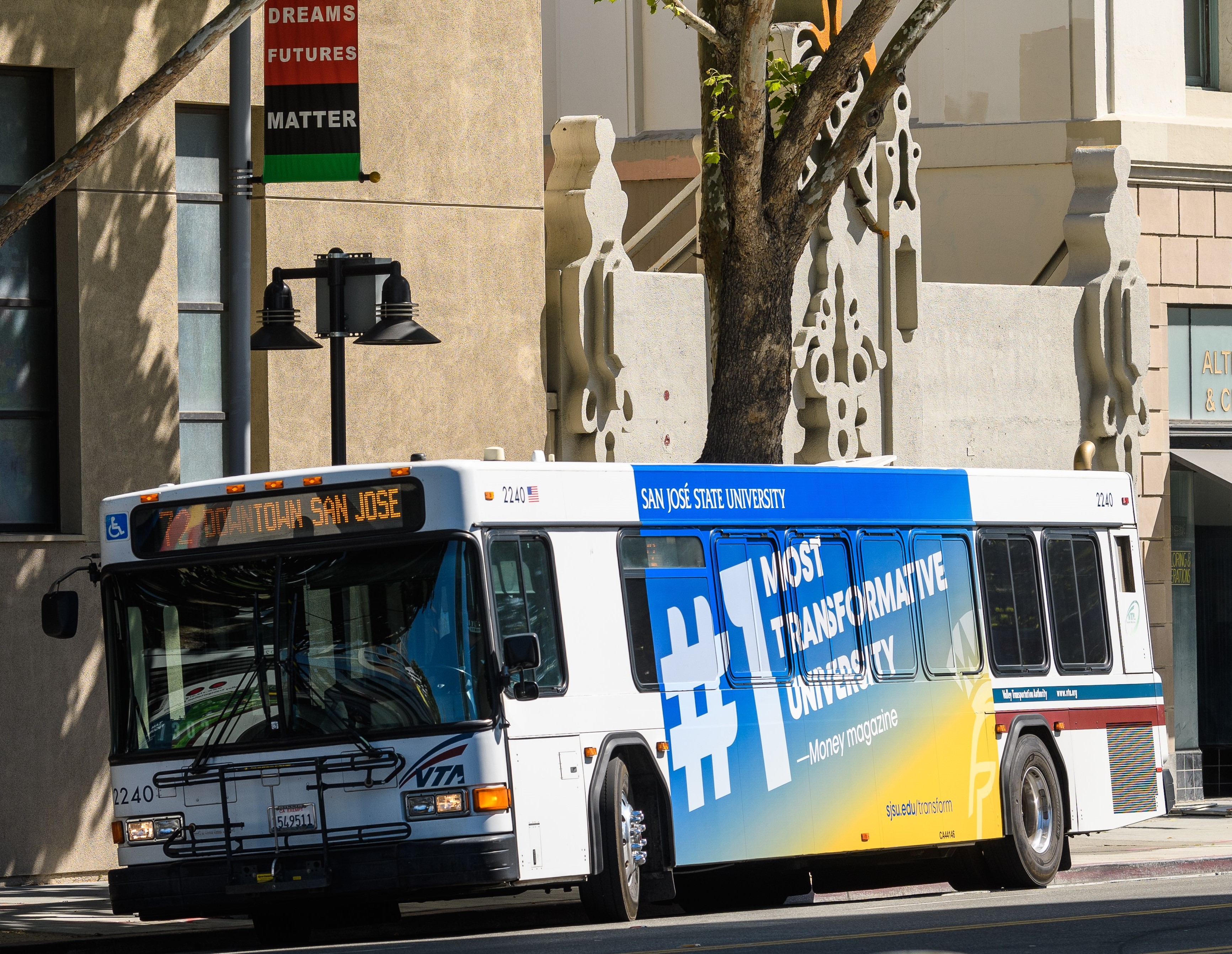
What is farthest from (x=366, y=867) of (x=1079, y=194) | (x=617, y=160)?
(x=617, y=160)

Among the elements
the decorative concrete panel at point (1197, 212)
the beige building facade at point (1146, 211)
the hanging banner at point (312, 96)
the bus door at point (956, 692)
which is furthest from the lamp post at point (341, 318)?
the decorative concrete panel at point (1197, 212)

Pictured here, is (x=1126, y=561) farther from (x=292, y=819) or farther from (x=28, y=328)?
(x=28, y=328)

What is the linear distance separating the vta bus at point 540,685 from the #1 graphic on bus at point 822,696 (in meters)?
0.02

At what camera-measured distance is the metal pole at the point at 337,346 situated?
14.6 m

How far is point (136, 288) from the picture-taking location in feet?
56.4

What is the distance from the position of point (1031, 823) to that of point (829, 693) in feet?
8.53

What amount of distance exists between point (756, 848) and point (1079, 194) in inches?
464

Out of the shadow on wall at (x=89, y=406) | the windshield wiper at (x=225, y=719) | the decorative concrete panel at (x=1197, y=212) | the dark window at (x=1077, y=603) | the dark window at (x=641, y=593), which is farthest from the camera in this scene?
the decorative concrete panel at (x=1197, y=212)

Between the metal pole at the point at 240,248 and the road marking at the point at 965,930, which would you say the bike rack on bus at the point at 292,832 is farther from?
the metal pole at the point at 240,248

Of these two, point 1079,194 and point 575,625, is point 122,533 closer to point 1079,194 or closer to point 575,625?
point 575,625

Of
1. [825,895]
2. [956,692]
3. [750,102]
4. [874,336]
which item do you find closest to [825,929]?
[956,692]

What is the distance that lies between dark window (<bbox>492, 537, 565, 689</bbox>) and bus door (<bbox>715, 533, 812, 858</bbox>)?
1.50 m

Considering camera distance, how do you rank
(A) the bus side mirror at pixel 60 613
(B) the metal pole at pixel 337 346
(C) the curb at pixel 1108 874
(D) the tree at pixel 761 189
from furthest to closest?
1. (C) the curb at pixel 1108 874
2. (D) the tree at pixel 761 189
3. (B) the metal pole at pixel 337 346
4. (A) the bus side mirror at pixel 60 613

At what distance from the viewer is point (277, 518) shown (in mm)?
11953
